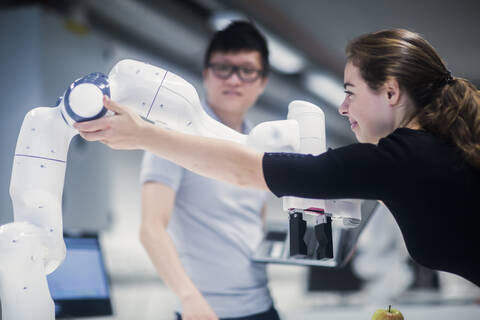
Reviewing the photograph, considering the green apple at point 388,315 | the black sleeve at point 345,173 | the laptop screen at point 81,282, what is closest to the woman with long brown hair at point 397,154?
the black sleeve at point 345,173

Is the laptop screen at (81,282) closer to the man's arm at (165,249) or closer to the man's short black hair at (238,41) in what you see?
the man's arm at (165,249)

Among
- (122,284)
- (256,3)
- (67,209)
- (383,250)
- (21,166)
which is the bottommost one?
(122,284)

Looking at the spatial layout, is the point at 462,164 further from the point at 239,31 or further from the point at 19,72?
the point at 19,72

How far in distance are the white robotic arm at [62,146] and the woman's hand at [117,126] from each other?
0.04ft

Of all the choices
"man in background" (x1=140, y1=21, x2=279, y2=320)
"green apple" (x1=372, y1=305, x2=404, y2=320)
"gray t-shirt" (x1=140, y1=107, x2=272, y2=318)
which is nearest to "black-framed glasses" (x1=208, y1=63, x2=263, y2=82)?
"man in background" (x1=140, y1=21, x2=279, y2=320)

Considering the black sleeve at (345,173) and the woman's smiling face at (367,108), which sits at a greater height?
the woman's smiling face at (367,108)

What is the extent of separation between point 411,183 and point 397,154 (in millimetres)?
53

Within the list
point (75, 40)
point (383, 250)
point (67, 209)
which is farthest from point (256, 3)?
point (383, 250)

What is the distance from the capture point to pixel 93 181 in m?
2.89

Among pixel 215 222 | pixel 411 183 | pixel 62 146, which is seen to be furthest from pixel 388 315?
pixel 62 146

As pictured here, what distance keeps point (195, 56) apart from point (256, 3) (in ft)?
2.56

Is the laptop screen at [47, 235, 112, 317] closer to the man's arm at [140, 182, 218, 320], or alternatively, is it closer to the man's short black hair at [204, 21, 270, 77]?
the man's arm at [140, 182, 218, 320]

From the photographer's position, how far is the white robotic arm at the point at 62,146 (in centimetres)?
92

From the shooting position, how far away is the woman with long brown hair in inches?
32.2
